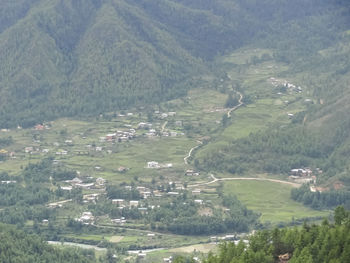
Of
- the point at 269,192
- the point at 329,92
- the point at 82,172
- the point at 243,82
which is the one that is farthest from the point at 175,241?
the point at 243,82

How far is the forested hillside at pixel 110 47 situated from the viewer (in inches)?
5566

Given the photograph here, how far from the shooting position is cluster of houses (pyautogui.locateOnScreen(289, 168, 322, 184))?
342 feet

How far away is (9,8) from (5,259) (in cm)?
10641

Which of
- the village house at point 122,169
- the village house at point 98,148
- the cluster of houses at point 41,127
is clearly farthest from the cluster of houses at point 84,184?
the cluster of houses at point 41,127

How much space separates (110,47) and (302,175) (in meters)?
56.6

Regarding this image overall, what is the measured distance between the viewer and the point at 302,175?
348 feet

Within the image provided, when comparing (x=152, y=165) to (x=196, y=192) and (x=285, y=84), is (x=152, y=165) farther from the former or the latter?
(x=285, y=84)

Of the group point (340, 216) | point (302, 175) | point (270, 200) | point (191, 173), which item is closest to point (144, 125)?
point (191, 173)

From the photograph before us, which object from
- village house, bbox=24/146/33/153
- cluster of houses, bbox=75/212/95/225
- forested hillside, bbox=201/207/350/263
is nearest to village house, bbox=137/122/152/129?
village house, bbox=24/146/33/153

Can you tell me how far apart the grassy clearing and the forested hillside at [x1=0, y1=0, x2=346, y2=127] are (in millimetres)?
40128

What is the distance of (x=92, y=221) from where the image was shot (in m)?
91.6

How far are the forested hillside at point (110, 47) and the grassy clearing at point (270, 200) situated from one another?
40.1 metres

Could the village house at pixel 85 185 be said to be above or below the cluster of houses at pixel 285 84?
below

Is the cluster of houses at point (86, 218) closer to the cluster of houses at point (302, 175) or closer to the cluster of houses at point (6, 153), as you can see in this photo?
the cluster of houses at point (302, 175)
